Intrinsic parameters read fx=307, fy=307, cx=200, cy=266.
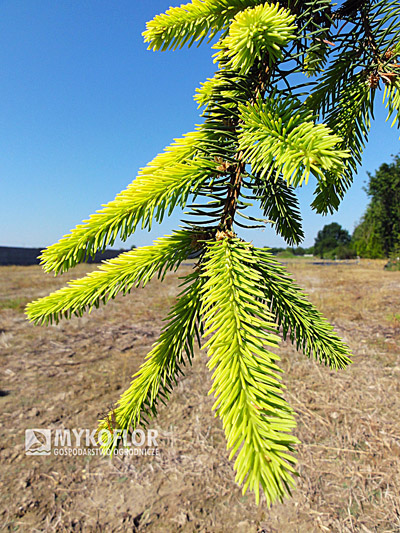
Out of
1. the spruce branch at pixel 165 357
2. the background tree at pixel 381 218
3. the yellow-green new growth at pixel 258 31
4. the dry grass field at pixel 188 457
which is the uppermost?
the background tree at pixel 381 218

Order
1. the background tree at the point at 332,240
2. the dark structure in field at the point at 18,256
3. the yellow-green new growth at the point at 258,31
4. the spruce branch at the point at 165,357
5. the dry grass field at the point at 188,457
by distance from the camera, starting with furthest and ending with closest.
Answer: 1. the background tree at the point at 332,240
2. the dark structure in field at the point at 18,256
3. the dry grass field at the point at 188,457
4. the spruce branch at the point at 165,357
5. the yellow-green new growth at the point at 258,31

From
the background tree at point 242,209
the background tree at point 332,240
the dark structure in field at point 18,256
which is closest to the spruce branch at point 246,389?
the background tree at point 242,209

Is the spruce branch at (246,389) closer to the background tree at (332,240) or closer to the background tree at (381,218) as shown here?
the background tree at (381,218)

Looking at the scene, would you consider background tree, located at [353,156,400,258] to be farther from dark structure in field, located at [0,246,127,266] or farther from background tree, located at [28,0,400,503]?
dark structure in field, located at [0,246,127,266]

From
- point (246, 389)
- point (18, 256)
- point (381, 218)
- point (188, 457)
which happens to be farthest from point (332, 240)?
point (246, 389)

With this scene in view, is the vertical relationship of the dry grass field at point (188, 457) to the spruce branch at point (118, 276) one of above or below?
below

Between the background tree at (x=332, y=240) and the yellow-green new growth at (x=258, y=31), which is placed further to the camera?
the background tree at (x=332, y=240)

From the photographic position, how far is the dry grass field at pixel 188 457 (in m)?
1.71

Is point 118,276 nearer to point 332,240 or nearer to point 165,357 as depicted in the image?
point 165,357

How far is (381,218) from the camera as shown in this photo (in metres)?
16.5

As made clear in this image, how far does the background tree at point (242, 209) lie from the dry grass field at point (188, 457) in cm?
166

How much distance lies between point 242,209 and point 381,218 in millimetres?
18815

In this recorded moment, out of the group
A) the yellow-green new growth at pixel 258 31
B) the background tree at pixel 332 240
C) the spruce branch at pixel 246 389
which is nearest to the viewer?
the spruce branch at pixel 246 389

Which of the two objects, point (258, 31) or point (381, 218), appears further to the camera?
point (381, 218)
